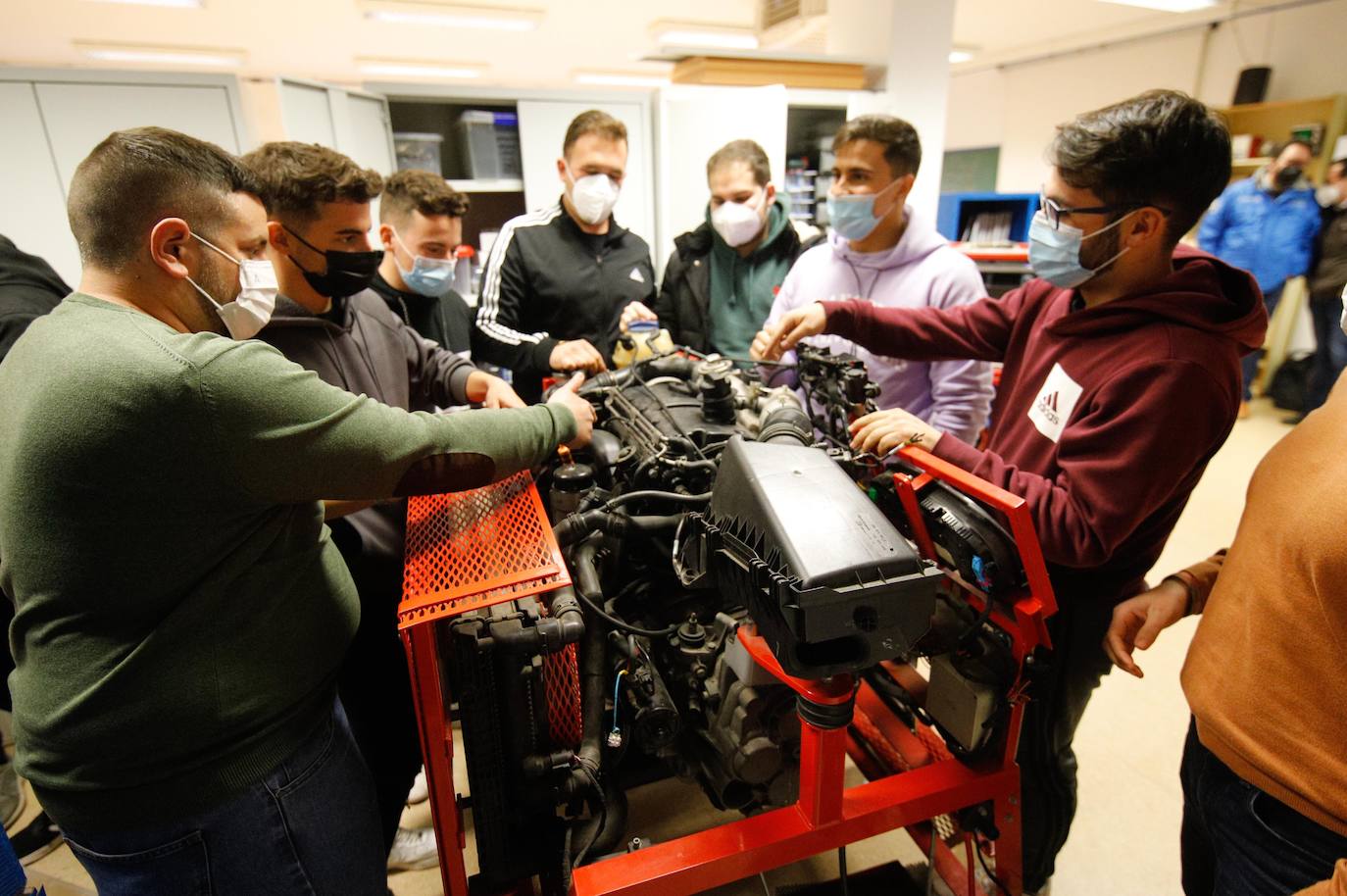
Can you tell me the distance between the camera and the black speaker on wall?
238 inches

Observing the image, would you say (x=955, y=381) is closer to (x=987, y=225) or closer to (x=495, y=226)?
(x=495, y=226)

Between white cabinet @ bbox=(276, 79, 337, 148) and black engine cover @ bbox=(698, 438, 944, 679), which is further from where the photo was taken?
white cabinet @ bbox=(276, 79, 337, 148)

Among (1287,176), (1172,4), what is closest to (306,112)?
(1287,176)

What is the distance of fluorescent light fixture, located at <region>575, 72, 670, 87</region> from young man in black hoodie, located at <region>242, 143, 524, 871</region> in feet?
31.6

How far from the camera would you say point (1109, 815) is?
1867 mm

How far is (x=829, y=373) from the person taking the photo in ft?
4.71

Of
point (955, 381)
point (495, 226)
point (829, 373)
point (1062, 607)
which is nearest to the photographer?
point (1062, 607)

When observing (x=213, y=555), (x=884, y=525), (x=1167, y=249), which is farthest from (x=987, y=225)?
(x=213, y=555)

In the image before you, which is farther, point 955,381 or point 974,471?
point 955,381

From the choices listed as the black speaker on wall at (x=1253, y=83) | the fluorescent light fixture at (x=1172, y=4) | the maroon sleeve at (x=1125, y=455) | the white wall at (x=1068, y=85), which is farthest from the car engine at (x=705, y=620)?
the black speaker on wall at (x=1253, y=83)

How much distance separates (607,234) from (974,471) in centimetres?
184

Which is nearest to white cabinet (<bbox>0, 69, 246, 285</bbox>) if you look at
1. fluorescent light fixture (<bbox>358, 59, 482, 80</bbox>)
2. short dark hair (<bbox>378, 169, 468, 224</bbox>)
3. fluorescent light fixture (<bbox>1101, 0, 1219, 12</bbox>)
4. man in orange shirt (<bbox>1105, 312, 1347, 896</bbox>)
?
short dark hair (<bbox>378, 169, 468, 224</bbox>)

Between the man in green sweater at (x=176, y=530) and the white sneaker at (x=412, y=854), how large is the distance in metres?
0.81

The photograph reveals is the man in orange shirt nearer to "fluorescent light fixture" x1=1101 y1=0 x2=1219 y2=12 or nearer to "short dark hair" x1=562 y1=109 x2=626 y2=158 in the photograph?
"short dark hair" x1=562 y1=109 x2=626 y2=158
